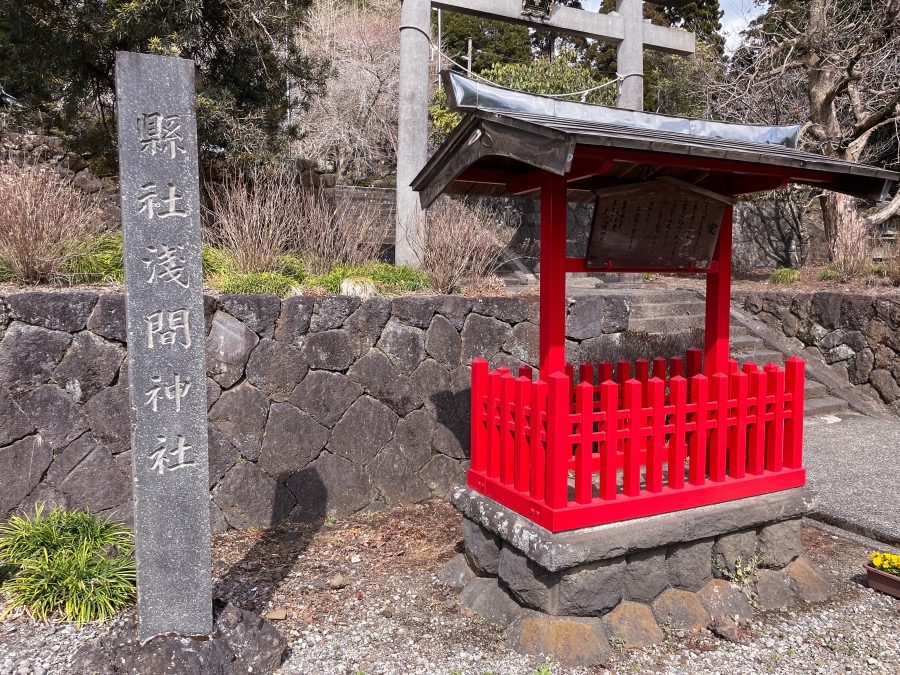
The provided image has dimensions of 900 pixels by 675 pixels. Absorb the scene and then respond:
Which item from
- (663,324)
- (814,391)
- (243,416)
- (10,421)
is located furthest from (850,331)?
(10,421)

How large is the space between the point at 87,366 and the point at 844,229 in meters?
10.8

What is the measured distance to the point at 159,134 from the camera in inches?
112

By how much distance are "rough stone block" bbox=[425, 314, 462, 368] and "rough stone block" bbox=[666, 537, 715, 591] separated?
8.24 ft

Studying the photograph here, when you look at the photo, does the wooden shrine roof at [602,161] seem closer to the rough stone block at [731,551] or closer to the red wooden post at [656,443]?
the red wooden post at [656,443]

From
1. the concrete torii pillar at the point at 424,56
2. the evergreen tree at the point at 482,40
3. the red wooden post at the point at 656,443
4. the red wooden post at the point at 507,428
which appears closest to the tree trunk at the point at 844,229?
the concrete torii pillar at the point at 424,56

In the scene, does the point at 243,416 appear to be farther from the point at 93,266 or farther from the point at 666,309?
the point at 666,309

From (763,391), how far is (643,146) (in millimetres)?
1593

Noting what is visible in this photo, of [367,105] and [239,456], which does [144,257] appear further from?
[367,105]

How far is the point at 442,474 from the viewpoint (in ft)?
18.1

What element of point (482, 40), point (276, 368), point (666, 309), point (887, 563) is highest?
point (482, 40)

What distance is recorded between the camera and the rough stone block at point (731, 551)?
3643 mm

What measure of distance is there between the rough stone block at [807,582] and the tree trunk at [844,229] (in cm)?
672

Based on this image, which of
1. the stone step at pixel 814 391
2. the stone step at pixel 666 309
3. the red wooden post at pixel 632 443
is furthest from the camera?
the stone step at pixel 814 391

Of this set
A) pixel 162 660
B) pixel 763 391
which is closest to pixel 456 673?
pixel 162 660
